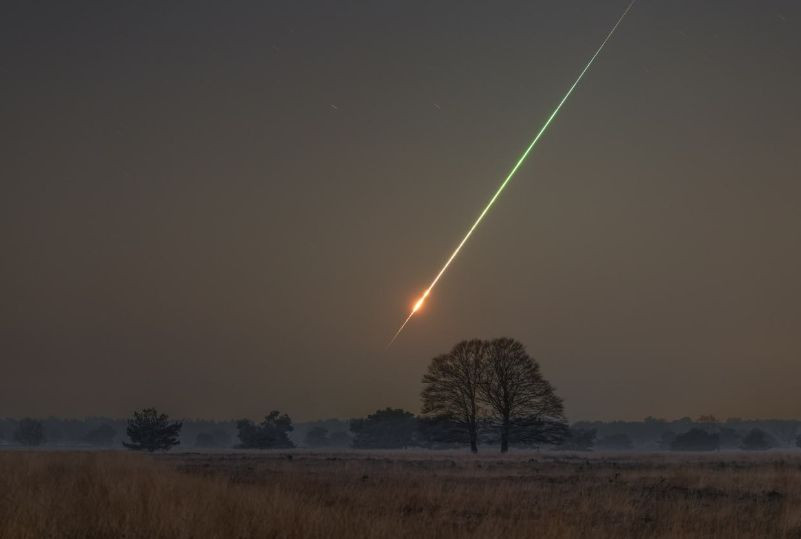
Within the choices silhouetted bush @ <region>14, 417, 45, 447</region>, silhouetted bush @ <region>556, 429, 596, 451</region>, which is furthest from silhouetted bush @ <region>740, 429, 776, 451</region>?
silhouetted bush @ <region>14, 417, 45, 447</region>

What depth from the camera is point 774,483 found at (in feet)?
99.1

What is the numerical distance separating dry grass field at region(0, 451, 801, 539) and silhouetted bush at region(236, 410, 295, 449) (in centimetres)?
8180

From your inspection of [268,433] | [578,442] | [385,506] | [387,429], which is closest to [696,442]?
[578,442]

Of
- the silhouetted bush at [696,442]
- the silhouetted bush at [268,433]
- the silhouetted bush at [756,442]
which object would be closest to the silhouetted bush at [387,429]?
the silhouetted bush at [268,433]

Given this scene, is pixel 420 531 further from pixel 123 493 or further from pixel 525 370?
pixel 525 370

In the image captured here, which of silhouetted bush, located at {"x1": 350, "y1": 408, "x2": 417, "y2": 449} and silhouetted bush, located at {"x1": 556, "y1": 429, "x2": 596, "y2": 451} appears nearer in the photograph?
silhouetted bush, located at {"x1": 350, "y1": 408, "x2": 417, "y2": 449}

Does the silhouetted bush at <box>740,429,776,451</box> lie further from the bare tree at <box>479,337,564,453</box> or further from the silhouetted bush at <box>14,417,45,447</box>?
the silhouetted bush at <box>14,417,45,447</box>

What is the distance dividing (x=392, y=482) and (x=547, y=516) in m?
11.0

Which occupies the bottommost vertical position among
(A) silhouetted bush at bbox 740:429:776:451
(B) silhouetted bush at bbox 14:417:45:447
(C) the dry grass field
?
(C) the dry grass field

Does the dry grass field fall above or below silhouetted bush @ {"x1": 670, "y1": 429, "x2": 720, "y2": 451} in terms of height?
below

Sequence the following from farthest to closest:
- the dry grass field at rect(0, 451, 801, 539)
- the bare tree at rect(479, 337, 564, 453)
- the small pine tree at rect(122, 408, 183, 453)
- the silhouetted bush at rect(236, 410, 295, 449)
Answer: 1. the silhouetted bush at rect(236, 410, 295, 449)
2. the small pine tree at rect(122, 408, 183, 453)
3. the bare tree at rect(479, 337, 564, 453)
4. the dry grass field at rect(0, 451, 801, 539)

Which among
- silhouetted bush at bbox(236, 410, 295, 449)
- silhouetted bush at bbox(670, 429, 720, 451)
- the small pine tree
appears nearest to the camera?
the small pine tree

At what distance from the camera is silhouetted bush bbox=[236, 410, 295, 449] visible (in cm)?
11300

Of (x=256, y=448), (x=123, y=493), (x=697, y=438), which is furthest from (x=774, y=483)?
(x=697, y=438)
